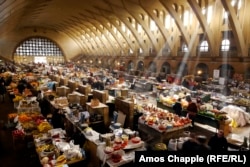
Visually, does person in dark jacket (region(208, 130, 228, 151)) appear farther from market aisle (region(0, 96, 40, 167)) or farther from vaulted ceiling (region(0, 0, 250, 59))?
vaulted ceiling (region(0, 0, 250, 59))

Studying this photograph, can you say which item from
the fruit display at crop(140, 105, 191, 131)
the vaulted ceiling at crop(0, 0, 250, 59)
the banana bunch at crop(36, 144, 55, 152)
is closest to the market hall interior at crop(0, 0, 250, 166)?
the vaulted ceiling at crop(0, 0, 250, 59)

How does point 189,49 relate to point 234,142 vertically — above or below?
above

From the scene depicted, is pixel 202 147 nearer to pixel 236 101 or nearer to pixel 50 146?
pixel 50 146

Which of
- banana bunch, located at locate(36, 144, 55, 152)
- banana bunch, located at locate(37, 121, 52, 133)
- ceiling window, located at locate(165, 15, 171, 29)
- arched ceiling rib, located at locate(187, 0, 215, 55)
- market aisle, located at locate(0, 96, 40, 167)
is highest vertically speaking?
ceiling window, located at locate(165, 15, 171, 29)

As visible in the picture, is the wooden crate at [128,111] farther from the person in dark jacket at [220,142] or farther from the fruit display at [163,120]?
the person in dark jacket at [220,142]

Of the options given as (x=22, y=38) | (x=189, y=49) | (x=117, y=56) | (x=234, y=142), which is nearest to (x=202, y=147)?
(x=234, y=142)

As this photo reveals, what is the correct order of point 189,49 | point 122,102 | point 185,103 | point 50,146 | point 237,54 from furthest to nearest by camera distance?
point 189,49, point 237,54, point 185,103, point 122,102, point 50,146

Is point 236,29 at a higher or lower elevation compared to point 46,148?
higher

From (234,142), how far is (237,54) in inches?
505

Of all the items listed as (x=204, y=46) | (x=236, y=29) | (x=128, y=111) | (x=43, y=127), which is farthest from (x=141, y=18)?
(x=43, y=127)

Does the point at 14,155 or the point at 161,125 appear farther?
the point at 161,125

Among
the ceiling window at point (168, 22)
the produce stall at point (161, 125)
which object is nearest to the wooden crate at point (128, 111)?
the produce stall at point (161, 125)

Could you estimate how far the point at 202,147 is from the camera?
405 centimetres

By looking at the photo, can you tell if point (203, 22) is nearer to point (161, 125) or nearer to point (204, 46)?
point (204, 46)
